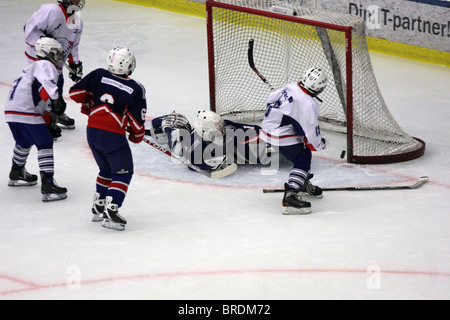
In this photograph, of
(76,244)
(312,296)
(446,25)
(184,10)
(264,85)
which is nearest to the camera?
(312,296)

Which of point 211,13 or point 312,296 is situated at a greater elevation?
point 211,13

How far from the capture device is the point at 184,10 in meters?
9.99

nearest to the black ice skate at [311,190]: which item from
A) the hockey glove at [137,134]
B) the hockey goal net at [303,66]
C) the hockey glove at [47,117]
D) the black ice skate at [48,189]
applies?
the hockey goal net at [303,66]

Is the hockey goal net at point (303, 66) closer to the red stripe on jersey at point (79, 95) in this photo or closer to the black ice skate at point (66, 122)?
the black ice skate at point (66, 122)

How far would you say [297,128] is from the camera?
4.97m

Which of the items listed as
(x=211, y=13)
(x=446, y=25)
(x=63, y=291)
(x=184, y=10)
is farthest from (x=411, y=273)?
(x=184, y=10)

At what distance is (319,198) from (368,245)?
30.5 inches

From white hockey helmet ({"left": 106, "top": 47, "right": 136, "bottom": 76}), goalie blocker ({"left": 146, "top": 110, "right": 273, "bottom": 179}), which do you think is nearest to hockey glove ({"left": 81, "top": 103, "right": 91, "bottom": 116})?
white hockey helmet ({"left": 106, "top": 47, "right": 136, "bottom": 76})

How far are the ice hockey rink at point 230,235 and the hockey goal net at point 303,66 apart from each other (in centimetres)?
20

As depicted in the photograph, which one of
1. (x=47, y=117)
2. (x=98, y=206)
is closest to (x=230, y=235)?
(x=98, y=206)

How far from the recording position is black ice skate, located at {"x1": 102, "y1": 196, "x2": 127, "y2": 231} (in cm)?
458

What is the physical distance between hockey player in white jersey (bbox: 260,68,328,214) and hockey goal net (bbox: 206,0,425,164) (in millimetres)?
727

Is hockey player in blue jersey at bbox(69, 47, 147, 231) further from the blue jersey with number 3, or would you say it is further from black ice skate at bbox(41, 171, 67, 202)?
black ice skate at bbox(41, 171, 67, 202)

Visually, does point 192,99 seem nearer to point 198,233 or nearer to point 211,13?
point 211,13
